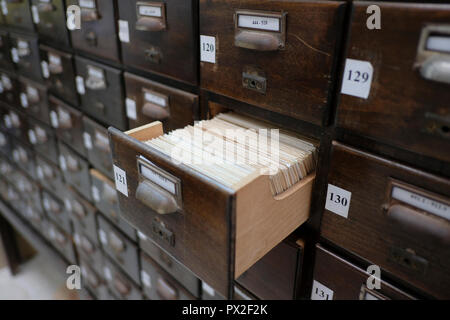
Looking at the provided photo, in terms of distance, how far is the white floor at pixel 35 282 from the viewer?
2.25 m

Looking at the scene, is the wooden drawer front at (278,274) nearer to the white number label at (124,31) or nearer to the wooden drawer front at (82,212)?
the white number label at (124,31)

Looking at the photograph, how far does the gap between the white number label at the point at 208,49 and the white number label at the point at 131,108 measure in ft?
1.14

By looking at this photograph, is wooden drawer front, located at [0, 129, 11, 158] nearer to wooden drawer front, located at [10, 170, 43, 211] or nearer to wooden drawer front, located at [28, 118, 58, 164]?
wooden drawer front, located at [10, 170, 43, 211]

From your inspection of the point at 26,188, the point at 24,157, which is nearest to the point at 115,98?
the point at 24,157

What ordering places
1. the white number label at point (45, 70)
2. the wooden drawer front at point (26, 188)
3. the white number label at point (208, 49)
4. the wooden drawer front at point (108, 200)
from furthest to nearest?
the wooden drawer front at point (26, 188)
the white number label at point (45, 70)
the wooden drawer front at point (108, 200)
the white number label at point (208, 49)

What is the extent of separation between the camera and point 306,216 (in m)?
0.74

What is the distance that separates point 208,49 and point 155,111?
0.27 meters

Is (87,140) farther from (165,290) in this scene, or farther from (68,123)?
(165,290)

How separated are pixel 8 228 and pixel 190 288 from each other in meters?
1.85

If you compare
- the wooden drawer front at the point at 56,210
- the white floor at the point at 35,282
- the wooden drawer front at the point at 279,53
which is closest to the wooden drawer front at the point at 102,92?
the wooden drawer front at the point at 279,53

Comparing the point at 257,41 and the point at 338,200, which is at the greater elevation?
the point at 257,41

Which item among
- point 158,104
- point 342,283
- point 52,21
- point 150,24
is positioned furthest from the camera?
point 52,21

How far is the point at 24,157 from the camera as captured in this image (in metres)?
2.04

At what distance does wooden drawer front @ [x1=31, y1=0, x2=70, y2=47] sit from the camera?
48.6 inches
